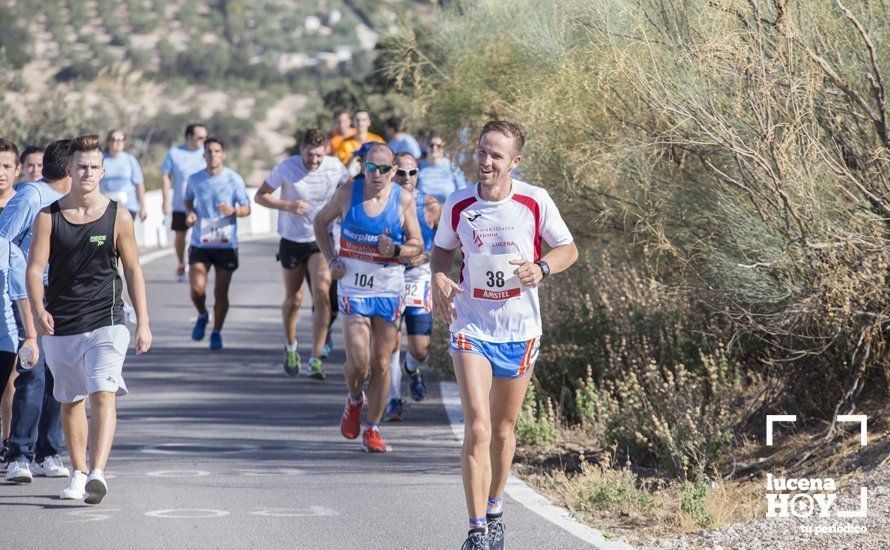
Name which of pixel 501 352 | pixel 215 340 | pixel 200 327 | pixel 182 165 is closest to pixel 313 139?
pixel 215 340

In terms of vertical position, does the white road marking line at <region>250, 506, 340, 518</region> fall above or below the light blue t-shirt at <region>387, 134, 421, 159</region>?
below

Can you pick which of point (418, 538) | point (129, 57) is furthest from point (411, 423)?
point (129, 57)

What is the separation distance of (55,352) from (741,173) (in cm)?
403

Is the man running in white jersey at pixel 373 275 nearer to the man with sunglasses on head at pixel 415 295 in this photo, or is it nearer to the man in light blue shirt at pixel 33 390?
the man with sunglasses on head at pixel 415 295

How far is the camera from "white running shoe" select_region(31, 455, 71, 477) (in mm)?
8617

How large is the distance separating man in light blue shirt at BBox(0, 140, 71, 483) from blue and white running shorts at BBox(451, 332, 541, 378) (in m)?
2.76

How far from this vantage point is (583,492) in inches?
313

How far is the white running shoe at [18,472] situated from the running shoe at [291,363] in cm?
436

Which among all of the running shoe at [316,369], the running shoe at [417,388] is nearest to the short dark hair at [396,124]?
the running shoe at [316,369]

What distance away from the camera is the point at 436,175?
566 inches

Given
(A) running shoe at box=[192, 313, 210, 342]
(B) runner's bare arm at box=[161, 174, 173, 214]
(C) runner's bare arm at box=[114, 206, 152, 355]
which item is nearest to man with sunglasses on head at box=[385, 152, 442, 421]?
(C) runner's bare arm at box=[114, 206, 152, 355]

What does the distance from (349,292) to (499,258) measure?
287 centimetres

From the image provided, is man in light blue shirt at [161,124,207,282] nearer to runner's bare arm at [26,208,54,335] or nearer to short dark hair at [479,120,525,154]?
runner's bare arm at [26,208,54,335]

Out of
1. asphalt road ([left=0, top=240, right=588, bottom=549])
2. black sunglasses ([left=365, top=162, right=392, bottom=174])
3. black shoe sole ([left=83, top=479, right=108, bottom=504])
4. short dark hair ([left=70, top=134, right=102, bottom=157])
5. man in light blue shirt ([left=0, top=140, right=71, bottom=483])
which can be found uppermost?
short dark hair ([left=70, top=134, right=102, bottom=157])
